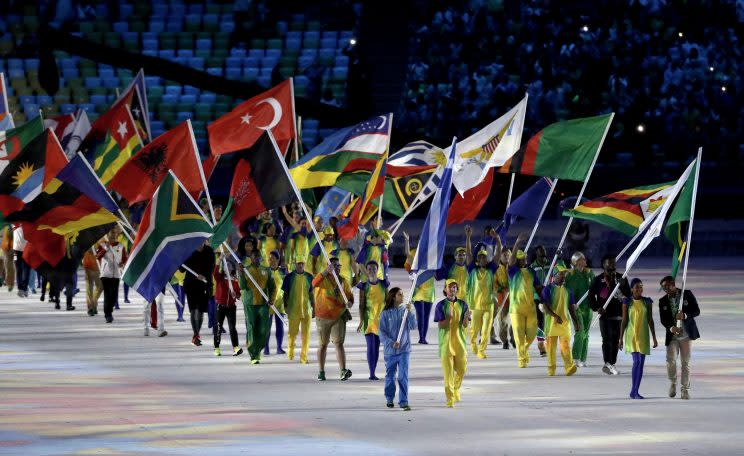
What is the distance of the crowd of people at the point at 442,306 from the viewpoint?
16688 millimetres

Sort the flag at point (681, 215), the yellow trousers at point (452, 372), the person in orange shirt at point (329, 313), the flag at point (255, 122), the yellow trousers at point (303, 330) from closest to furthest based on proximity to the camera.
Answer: the yellow trousers at point (452, 372) < the flag at point (681, 215) < the person in orange shirt at point (329, 313) < the yellow trousers at point (303, 330) < the flag at point (255, 122)

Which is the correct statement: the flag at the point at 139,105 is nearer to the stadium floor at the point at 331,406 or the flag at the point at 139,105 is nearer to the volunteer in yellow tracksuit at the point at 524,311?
the stadium floor at the point at 331,406

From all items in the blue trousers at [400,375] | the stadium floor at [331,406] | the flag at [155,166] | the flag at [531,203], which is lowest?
the stadium floor at [331,406]

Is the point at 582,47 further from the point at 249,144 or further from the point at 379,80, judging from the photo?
the point at 249,144

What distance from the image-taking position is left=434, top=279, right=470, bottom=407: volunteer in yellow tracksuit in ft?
54.3

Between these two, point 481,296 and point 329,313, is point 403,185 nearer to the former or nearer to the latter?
point 481,296

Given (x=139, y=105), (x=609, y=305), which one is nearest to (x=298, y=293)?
(x=609, y=305)

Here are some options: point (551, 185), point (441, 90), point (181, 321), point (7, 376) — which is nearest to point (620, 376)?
point (551, 185)

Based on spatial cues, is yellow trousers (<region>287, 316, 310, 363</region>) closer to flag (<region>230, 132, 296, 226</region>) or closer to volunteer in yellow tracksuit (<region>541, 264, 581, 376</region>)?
flag (<region>230, 132, 296, 226</region>)

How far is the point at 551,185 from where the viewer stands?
2262 centimetres

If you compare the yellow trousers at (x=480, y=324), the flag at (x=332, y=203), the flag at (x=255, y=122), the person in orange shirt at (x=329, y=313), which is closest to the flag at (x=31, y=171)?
the flag at (x=255, y=122)

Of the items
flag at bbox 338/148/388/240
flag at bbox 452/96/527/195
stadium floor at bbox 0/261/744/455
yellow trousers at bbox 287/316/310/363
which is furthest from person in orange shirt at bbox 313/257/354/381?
flag at bbox 452/96/527/195

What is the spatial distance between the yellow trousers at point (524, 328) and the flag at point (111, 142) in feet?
27.0

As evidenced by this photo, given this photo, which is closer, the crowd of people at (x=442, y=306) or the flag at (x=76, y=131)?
the crowd of people at (x=442, y=306)
